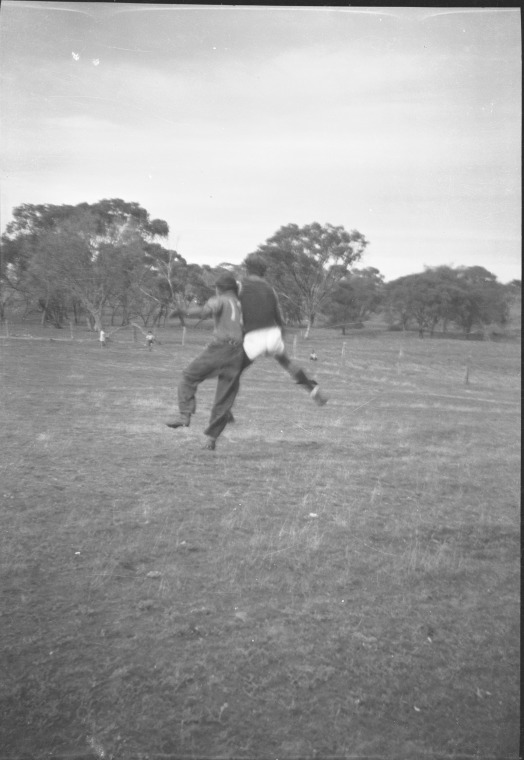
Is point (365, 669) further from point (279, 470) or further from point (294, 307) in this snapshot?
point (279, 470)

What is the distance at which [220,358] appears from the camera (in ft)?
10.1

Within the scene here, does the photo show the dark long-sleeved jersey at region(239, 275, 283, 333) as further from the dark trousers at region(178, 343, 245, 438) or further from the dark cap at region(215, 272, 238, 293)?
the dark trousers at region(178, 343, 245, 438)

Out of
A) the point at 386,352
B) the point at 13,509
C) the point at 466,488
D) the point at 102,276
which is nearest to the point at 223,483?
A: the point at 13,509

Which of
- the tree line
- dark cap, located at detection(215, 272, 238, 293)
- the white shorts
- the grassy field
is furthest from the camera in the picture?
the grassy field

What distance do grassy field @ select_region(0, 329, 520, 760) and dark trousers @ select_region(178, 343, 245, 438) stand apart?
451 millimetres

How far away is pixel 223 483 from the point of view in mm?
13062

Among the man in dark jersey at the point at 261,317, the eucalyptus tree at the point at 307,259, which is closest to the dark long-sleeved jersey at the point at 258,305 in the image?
the man in dark jersey at the point at 261,317

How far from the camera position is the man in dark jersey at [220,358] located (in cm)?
279

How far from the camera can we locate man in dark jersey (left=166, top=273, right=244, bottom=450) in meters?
2.79

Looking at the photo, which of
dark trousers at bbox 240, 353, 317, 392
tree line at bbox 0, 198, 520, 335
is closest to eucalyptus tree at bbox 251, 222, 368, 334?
tree line at bbox 0, 198, 520, 335

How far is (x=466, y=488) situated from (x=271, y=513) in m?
5.40

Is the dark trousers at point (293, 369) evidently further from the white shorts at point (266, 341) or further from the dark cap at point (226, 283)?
the dark cap at point (226, 283)

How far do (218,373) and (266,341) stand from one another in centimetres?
41

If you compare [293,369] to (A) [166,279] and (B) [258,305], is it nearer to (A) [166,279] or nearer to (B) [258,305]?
(B) [258,305]
